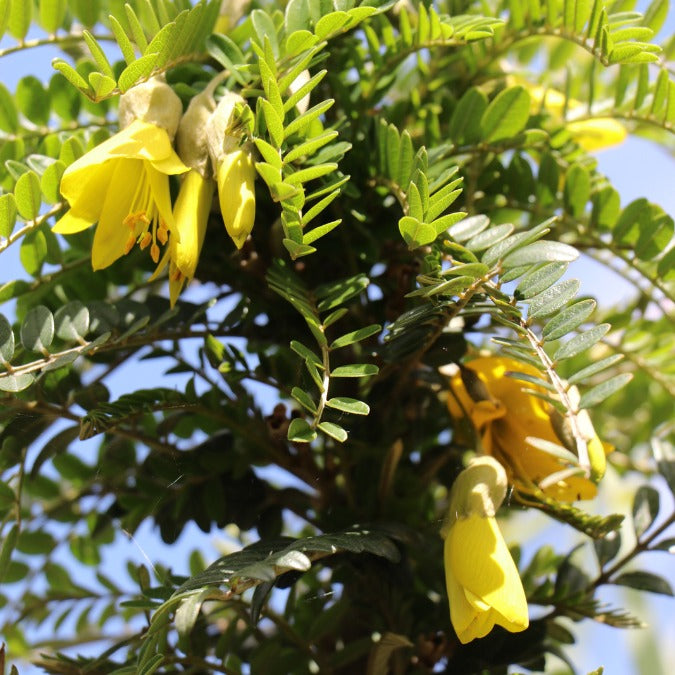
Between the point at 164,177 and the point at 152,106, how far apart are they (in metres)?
0.05

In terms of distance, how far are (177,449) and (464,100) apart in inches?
14.9

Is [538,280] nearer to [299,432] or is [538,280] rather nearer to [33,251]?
[299,432]

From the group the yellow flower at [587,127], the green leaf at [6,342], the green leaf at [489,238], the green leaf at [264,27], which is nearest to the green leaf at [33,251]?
the green leaf at [6,342]

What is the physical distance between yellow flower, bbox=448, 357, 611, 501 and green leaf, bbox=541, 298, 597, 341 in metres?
→ 0.13

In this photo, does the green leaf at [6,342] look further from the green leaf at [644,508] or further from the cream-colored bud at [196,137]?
the green leaf at [644,508]

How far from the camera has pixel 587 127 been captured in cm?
93

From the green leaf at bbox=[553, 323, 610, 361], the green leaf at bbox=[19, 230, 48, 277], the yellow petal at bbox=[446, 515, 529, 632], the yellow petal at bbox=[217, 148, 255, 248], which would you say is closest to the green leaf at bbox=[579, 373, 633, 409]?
the green leaf at bbox=[553, 323, 610, 361]

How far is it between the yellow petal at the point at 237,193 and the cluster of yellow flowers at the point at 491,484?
7.8 inches

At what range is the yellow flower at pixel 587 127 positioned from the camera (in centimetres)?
93

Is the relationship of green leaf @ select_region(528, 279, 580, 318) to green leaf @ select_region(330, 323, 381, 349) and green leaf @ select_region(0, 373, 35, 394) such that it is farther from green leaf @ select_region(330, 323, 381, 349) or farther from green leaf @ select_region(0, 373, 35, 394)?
green leaf @ select_region(0, 373, 35, 394)

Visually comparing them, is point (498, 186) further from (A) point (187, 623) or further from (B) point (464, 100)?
(A) point (187, 623)

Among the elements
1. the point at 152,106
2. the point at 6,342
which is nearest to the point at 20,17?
→ the point at 152,106

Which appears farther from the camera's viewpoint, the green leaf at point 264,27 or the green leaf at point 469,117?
the green leaf at point 469,117

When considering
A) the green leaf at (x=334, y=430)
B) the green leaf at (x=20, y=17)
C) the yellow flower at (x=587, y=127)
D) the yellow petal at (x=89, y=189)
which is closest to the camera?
the green leaf at (x=334, y=430)
